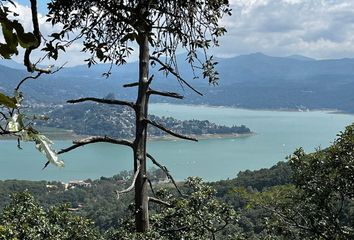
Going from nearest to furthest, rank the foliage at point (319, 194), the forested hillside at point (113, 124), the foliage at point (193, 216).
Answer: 1. the foliage at point (193, 216)
2. the foliage at point (319, 194)
3. the forested hillside at point (113, 124)

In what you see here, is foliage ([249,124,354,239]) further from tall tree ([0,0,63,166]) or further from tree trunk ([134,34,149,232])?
tall tree ([0,0,63,166])

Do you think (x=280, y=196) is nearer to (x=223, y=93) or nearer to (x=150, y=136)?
(x=150, y=136)

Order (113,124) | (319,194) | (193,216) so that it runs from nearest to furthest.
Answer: (193,216), (319,194), (113,124)

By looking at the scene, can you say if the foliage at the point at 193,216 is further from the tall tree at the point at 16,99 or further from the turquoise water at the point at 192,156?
the turquoise water at the point at 192,156

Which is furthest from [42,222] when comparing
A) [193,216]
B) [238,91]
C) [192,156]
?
[238,91]

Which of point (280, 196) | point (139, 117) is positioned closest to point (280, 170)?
point (280, 196)

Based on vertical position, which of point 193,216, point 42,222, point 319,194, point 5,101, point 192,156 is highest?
point 5,101

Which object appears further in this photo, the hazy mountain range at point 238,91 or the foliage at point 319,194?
the hazy mountain range at point 238,91

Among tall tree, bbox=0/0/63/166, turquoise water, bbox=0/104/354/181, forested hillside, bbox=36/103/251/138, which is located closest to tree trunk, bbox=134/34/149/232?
tall tree, bbox=0/0/63/166

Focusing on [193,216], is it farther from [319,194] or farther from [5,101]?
[5,101]

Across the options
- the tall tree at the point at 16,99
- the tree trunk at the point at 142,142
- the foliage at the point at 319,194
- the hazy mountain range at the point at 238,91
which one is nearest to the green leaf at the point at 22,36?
the tall tree at the point at 16,99
